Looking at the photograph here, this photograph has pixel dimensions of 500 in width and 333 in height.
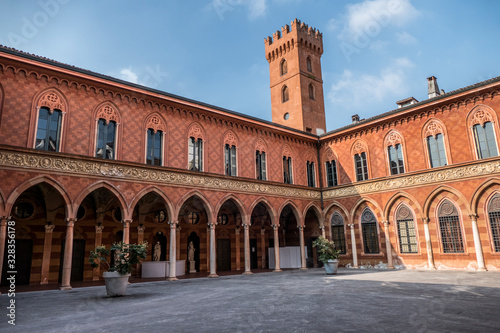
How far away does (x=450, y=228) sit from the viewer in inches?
757

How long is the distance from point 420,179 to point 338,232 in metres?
6.80

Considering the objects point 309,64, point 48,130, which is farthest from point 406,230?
point 309,64

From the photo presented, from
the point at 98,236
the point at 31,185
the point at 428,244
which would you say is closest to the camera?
the point at 31,185

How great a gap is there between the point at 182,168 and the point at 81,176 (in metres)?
5.23

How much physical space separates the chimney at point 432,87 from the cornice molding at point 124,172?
47.5 ft

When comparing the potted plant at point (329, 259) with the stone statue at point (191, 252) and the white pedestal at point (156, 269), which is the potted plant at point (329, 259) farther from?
the stone statue at point (191, 252)

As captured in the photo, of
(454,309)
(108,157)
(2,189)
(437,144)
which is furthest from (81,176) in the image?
(437,144)

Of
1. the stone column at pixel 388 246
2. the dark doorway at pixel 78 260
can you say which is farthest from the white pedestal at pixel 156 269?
the stone column at pixel 388 246

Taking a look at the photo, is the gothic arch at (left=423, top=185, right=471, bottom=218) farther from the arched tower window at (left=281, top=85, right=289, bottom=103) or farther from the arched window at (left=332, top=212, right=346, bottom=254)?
the arched tower window at (left=281, top=85, right=289, bottom=103)

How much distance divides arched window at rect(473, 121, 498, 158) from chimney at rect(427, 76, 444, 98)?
935 cm

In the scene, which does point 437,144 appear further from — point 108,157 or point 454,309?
point 108,157

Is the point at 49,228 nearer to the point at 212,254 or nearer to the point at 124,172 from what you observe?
the point at 124,172

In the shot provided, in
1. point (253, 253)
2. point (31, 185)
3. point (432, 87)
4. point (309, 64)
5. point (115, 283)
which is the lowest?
point (115, 283)

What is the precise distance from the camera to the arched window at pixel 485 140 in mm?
18269
